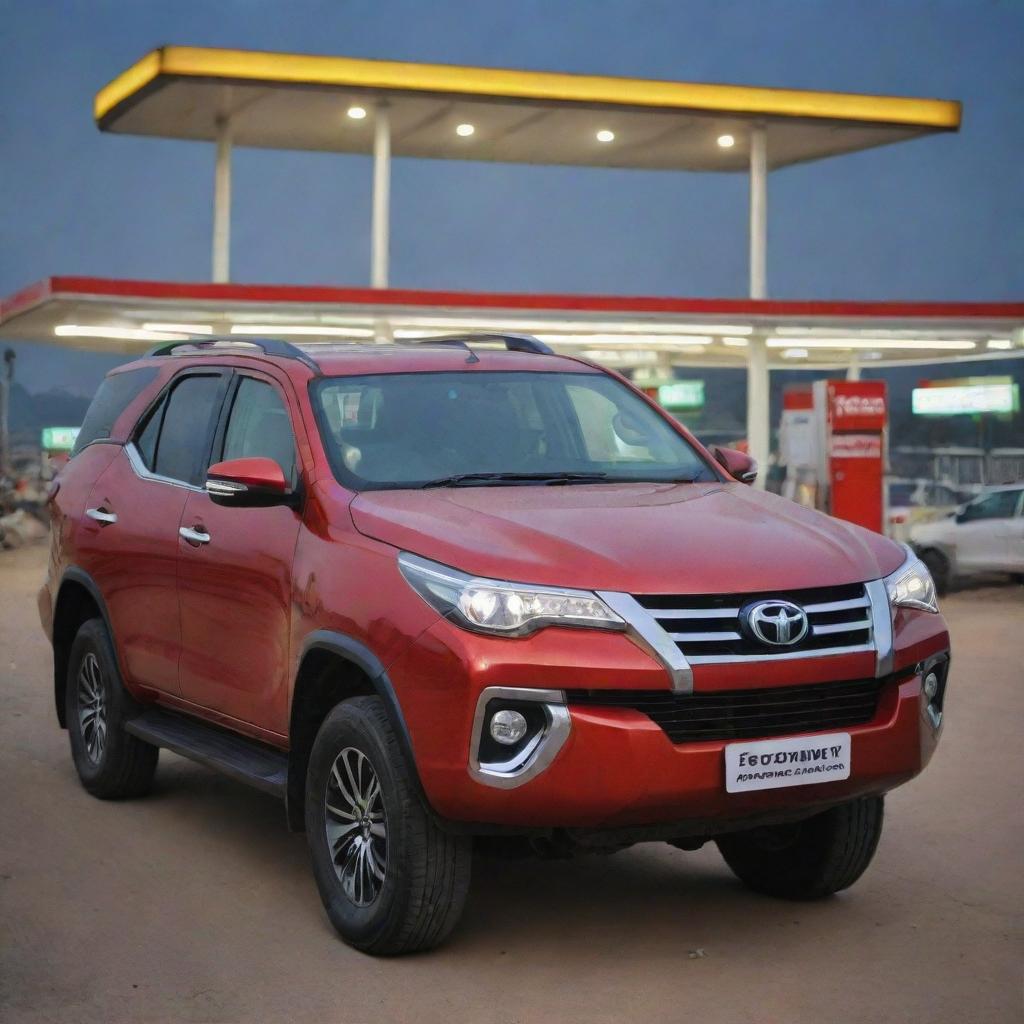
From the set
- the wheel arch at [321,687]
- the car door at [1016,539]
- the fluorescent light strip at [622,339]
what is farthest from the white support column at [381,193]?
the wheel arch at [321,687]

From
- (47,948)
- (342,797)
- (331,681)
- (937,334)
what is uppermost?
(937,334)

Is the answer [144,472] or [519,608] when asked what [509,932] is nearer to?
[519,608]

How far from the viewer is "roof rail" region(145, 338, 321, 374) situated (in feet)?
21.2

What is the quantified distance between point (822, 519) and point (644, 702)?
49.8 inches

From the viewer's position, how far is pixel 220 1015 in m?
4.74

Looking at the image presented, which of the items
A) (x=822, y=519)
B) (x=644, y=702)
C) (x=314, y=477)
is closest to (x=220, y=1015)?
(x=644, y=702)

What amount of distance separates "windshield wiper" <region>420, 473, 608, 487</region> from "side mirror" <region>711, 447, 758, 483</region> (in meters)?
0.73

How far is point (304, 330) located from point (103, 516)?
22.0 meters

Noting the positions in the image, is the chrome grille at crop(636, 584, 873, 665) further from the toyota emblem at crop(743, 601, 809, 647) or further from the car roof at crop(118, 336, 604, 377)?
the car roof at crop(118, 336, 604, 377)

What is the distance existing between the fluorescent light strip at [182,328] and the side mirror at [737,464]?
2300 cm

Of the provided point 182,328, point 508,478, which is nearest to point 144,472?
point 508,478

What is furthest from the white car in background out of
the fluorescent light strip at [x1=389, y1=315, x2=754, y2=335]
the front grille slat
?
the front grille slat

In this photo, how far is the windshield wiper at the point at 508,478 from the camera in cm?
591

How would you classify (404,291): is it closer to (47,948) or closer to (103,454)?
(103,454)
